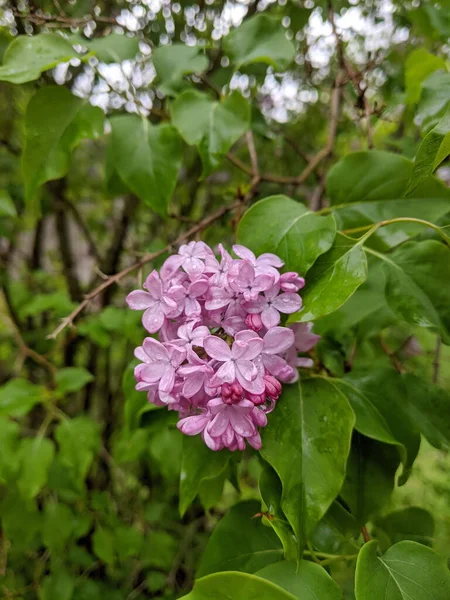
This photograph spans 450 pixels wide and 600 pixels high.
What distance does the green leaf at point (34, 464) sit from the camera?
0.88m

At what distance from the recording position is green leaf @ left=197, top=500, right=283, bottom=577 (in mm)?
518

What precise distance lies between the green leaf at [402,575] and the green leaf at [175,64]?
0.63m

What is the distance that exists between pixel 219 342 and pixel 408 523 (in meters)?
0.45

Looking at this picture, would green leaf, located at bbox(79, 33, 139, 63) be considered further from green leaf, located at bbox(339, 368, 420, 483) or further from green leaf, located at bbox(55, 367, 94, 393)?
green leaf, located at bbox(55, 367, 94, 393)

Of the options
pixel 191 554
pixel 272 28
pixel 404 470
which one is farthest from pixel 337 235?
pixel 191 554

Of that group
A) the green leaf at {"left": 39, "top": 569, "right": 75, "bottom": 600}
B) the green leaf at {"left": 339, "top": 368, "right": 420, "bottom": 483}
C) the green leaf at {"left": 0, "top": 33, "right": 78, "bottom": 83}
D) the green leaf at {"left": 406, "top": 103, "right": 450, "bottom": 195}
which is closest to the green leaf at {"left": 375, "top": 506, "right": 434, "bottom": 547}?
the green leaf at {"left": 339, "top": 368, "right": 420, "bottom": 483}

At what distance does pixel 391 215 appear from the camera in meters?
0.58

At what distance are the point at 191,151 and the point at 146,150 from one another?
0.91m

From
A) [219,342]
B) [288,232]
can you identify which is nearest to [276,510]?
[219,342]

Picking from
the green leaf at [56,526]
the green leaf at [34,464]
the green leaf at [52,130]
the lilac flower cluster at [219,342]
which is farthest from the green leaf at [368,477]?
the green leaf at [56,526]

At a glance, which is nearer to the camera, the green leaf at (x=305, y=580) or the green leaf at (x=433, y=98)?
the green leaf at (x=305, y=580)

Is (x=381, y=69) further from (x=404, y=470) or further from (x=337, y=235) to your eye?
(x=404, y=470)

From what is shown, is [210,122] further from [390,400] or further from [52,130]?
[390,400]

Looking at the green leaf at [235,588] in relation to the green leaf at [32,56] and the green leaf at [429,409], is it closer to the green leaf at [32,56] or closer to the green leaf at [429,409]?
the green leaf at [429,409]
